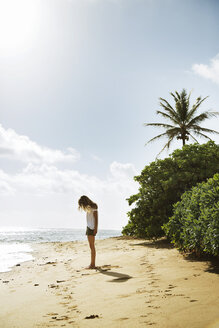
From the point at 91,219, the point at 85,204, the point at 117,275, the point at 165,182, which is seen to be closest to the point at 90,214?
the point at 91,219

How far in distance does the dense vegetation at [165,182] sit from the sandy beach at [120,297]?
15.4 feet

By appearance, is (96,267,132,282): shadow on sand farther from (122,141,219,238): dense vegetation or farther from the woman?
(122,141,219,238): dense vegetation

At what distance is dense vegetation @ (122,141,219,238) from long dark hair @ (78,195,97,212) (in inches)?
173

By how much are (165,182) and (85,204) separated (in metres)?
4.86

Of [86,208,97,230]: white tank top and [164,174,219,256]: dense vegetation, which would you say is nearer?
[164,174,219,256]: dense vegetation

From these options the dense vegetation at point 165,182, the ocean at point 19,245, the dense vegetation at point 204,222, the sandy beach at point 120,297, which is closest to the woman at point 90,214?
the sandy beach at point 120,297

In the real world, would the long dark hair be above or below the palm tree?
below

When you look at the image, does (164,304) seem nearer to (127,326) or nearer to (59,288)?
(127,326)

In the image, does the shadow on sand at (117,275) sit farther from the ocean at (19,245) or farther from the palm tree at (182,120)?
the palm tree at (182,120)

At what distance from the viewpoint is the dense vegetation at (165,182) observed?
11.5 m

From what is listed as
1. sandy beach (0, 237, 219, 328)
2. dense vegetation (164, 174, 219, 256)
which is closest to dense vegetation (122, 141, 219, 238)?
dense vegetation (164, 174, 219, 256)

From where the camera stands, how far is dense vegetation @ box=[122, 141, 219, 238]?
11.5m

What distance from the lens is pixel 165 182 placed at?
37.6 ft

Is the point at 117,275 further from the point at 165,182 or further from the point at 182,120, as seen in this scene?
the point at 182,120
